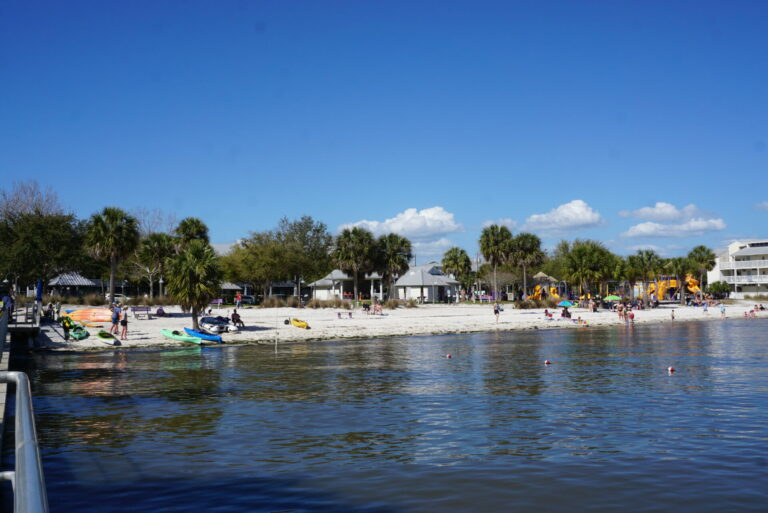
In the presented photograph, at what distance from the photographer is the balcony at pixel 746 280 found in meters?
120

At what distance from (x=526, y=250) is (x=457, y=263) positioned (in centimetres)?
1975

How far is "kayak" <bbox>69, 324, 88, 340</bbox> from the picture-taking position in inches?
1678

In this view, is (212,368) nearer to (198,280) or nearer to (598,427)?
(198,280)

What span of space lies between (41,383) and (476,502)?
848 inches

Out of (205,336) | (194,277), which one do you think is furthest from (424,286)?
(205,336)

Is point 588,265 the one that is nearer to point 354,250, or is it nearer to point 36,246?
point 354,250

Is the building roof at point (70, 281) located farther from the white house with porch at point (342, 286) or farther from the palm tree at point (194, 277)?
the palm tree at point (194, 277)

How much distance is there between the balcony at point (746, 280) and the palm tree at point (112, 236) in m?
106

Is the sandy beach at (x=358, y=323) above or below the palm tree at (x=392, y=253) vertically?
below

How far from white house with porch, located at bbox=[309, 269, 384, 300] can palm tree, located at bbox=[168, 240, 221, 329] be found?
181ft

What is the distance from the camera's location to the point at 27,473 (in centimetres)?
291

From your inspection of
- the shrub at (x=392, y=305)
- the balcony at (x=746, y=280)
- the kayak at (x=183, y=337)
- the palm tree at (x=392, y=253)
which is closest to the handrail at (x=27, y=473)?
the kayak at (x=183, y=337)

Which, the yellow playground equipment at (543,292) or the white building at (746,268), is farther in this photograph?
the white building at (746,268)

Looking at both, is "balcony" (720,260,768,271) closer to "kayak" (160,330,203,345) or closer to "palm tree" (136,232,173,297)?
"palm tree" (136,232,173,297)
